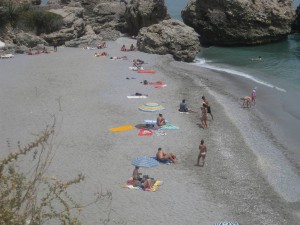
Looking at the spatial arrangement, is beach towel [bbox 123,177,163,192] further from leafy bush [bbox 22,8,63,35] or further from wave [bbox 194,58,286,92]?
leafy bush [bbox 22,8,63,35]

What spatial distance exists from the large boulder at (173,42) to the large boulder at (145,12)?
836 centimetres

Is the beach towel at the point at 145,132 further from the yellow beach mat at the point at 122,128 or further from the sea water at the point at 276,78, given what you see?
the sea water at the point at 276,78

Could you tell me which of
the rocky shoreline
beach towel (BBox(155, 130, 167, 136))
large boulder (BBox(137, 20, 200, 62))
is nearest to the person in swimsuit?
beach towel (BBox(155, 130, 167, 136))

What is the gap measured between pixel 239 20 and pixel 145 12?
11.5 metres

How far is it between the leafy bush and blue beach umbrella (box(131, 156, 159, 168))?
31200mm

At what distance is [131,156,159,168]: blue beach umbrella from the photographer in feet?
50.8

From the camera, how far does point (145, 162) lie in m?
15.6

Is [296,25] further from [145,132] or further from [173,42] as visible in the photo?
[145,132]

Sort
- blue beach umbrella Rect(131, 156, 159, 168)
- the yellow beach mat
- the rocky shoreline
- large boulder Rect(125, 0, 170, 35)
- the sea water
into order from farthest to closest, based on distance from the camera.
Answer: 1. large boulder Rect(125, 0, 170, 35)
2. the rocky shoreline
3. the yellow beach mat
4. the sea water
5. blue beach umbrella Rect(131, 156, 159, 168)

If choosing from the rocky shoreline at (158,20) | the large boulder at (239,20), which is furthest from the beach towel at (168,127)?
the large boulder at (239,20)

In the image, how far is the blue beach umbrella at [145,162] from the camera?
15484 millimetres

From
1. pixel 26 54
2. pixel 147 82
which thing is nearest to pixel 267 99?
pixel 147 82


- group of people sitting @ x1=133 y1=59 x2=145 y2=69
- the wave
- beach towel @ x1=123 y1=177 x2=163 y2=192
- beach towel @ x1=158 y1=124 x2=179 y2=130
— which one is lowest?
beach towel @ x1=123 y1=177 x2=163 y2=192

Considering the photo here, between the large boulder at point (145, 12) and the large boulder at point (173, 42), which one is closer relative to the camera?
the large boulder at point (173, 42)
